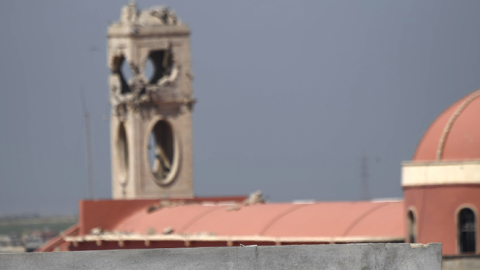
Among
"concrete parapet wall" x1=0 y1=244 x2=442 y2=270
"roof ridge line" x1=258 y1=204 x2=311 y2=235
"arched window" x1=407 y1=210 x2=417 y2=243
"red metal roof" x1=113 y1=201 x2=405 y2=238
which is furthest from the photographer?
"roof ridge line" x1=258 y1=204 x2=311 y2=235

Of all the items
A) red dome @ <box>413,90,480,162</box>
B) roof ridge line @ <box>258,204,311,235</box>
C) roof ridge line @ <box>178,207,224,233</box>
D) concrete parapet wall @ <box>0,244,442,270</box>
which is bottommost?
roof ridge line @ <box>178,207,224,233</box>

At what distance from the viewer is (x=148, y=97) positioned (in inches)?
2156

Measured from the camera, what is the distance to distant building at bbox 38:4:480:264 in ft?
103

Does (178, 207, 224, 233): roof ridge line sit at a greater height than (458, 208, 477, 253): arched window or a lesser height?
lesser

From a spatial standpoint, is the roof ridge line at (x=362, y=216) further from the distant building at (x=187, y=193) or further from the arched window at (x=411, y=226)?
the arched window at (x=411, y=226)

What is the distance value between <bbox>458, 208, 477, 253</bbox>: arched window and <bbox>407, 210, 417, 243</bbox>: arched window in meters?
1.55

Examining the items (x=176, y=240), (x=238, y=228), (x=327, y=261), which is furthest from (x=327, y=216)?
(x=327, y=261)


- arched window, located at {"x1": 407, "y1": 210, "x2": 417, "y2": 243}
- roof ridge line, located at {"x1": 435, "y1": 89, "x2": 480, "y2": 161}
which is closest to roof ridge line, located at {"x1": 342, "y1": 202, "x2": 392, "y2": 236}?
arched window, located at {"x1": 407, "y1": 210, "x2": 417, "y2": 243}

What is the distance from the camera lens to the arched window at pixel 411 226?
107 feet

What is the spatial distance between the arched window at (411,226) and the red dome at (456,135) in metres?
1.43

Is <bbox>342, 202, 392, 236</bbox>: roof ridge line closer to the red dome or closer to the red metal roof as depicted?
the red metal roof

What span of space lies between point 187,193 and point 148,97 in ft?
15.0

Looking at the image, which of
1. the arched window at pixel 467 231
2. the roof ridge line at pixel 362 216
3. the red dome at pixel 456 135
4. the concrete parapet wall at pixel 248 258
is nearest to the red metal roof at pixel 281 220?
the roof ridge line at pixel 362 216

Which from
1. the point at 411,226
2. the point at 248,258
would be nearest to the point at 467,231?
the point at 411,226
